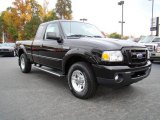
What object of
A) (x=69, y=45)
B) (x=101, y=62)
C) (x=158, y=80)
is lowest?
(x=158, y=80)

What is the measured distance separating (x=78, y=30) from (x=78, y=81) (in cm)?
159

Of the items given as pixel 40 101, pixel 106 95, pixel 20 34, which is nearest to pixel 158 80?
pixel 106 95

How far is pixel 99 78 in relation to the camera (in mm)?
4246

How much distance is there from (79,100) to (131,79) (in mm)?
1208

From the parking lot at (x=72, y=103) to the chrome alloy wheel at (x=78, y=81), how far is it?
0.83 feet

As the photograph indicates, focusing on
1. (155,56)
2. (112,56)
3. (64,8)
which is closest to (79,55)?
(112,56)

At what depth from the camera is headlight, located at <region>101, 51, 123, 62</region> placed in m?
4.17

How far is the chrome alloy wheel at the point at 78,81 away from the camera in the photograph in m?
4.70

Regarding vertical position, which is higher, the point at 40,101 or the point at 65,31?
the point at 65,31

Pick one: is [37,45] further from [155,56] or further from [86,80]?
[155,56]

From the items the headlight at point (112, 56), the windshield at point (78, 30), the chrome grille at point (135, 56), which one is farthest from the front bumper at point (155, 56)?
the headlight at point (112, 56)

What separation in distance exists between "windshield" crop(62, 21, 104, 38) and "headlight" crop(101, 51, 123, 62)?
1.46 m

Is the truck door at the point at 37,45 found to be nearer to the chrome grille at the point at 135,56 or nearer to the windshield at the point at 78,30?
the windshield at the point at 78,30

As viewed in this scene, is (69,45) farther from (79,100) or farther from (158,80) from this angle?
(158,80)
